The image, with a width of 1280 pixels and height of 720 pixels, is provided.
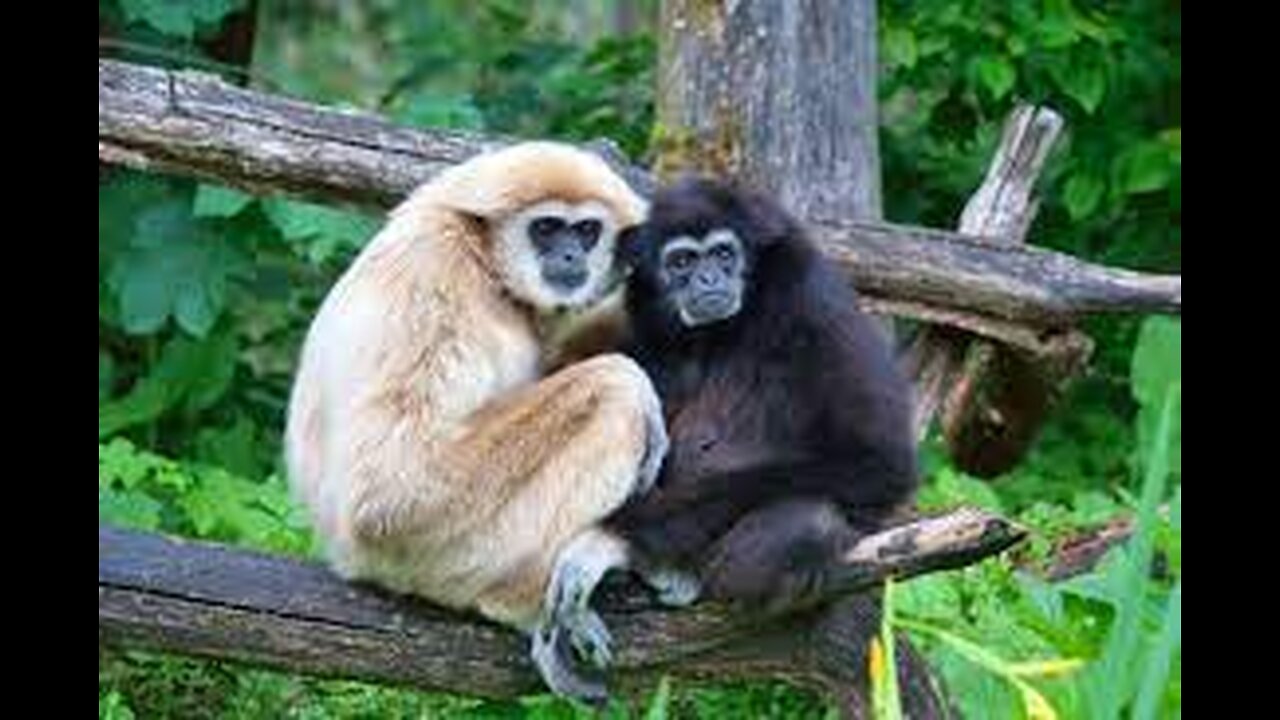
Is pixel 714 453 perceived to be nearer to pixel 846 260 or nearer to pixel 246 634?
pixel 246 634

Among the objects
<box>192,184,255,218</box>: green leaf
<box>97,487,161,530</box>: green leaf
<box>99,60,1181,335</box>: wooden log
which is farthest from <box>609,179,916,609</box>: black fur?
<box>192,184,255,218</box>: green leaf

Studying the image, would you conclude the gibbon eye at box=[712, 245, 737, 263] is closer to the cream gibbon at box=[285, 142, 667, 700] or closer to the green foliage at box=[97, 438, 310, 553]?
the cream gibbon at box=[285, 142, 667, 700]

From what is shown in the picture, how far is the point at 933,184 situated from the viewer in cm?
834

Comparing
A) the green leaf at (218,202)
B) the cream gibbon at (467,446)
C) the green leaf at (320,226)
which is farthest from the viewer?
the green leaf at (218,202)

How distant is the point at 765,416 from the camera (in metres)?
4.59

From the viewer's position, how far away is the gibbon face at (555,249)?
4645mm

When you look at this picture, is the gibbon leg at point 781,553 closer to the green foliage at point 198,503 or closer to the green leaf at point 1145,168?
the green foliage at point 198,503

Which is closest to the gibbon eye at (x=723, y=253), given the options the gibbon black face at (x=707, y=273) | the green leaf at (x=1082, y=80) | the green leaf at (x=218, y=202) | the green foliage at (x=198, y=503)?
the gibbon black face at (x=707, y=273)

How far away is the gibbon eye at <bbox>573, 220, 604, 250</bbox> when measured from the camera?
4.71m

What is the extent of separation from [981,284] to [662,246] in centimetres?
179

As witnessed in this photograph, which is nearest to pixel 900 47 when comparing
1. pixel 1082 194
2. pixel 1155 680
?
pixel 1082 194

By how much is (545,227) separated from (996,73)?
3.18 meters

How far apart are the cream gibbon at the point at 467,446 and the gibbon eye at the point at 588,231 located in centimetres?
10

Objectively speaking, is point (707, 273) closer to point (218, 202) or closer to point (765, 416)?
point (765, 416)
